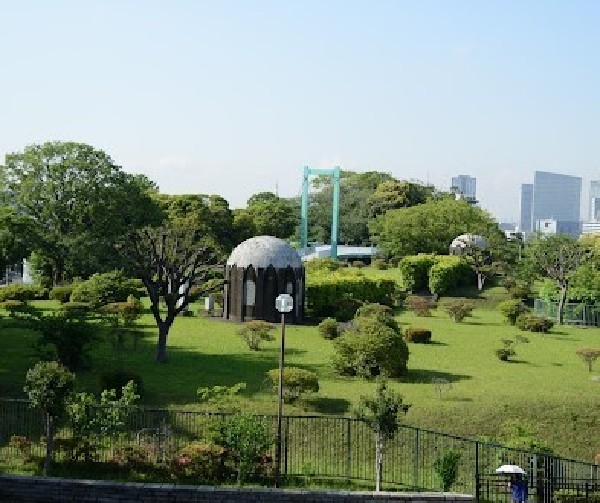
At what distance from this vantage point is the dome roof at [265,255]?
141ft

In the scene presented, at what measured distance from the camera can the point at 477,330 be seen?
43.1 metres

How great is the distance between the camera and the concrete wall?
17.8m

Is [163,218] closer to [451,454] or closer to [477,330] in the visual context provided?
[477,330]

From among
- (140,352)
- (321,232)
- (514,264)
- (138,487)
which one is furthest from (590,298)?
(321,232)

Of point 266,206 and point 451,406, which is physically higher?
point 266,206

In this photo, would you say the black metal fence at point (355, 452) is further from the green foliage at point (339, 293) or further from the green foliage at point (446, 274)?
the green foliage at point (446, 274)

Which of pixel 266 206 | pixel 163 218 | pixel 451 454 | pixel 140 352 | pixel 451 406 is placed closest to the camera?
pixel 451 454

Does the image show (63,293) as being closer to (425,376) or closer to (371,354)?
(371,354)

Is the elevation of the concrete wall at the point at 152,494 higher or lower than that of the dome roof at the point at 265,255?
lower

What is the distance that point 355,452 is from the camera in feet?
73.2

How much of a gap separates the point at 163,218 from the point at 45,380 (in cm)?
4462

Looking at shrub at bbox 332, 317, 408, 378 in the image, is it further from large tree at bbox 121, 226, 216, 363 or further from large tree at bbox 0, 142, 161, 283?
large tree at bbox 0, 142, 161, 283

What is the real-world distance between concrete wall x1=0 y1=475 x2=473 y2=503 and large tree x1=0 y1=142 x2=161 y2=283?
1386 inches

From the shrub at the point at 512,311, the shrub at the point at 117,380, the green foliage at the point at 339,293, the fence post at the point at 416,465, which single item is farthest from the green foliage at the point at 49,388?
the shrub at the point at 512,311
